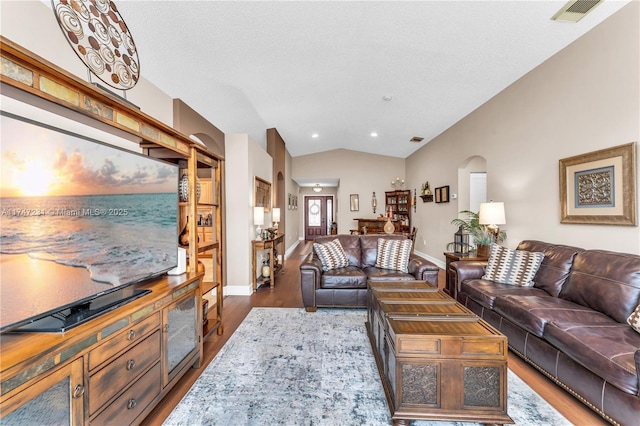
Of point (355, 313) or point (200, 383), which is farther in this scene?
point (355, 313)

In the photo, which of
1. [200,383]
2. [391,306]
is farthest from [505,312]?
[200,383]

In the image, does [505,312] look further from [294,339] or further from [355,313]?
[294,339]

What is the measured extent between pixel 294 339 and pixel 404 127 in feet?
16.4

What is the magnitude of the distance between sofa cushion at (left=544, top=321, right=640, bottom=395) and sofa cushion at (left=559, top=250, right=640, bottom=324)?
177 millimetres

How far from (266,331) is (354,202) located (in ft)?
21.2

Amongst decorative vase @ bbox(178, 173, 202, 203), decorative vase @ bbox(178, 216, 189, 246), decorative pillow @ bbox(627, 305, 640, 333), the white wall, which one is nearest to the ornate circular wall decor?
decorative vase @ bbox(178, 173, 202, 203)

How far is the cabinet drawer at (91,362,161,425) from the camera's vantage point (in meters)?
1.31

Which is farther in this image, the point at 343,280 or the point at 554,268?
the point at 343,280

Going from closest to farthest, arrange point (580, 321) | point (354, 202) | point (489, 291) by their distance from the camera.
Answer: point (580, 321) → point (489, 291) → point (354, 202)

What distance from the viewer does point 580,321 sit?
1964 mm

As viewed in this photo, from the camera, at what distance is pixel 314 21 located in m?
2.56

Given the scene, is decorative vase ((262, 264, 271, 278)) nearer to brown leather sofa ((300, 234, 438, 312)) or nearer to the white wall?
the white wall

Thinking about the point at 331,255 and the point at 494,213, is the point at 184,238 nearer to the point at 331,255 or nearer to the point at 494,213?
the point at 331,255

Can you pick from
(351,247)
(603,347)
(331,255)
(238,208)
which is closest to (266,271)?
(238,208)
